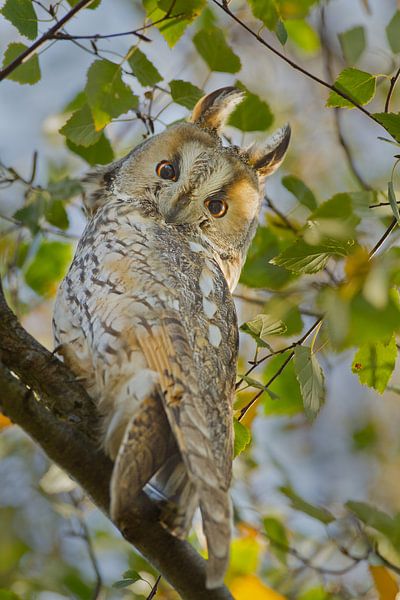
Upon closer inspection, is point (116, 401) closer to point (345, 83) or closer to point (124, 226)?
point (124, 226)

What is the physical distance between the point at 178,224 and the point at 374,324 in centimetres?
156

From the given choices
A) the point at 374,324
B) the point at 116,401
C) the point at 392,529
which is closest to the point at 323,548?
the point at 392,529

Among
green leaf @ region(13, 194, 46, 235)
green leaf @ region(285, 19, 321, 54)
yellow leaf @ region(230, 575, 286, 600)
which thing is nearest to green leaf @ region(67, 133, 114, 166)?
green leaf @ region(13, 194, 46, 235)

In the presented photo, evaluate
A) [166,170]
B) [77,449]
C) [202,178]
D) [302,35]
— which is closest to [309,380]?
[77,449]

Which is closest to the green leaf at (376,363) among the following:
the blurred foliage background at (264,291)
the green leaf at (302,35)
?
the blurred foliage background at (264,291)

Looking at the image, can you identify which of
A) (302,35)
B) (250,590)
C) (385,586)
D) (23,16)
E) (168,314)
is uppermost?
(23,16)

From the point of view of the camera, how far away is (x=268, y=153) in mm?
3135

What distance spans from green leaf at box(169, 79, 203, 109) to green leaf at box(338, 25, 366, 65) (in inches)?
23.4

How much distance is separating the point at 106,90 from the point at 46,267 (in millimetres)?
832

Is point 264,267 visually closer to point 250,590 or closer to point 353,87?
point 353,87

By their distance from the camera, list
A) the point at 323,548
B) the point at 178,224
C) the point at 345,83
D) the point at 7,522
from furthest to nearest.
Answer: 1. the point at 7,522
2. the point at 323,548
3. the point at 178,224
4. the point at 345,83

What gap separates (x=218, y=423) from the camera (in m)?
2.01

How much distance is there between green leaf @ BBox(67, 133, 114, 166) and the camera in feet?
8.49

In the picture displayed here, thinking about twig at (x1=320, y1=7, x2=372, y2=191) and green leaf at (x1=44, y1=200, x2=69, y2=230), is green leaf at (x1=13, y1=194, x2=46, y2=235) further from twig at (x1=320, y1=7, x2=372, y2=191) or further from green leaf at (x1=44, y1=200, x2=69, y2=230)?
twig at (x1=320, y1=7, x2=372, y2=191)
